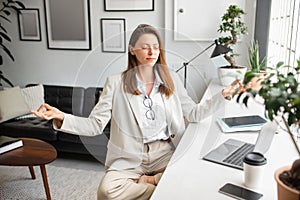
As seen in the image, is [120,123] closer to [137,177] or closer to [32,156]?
[137,177]

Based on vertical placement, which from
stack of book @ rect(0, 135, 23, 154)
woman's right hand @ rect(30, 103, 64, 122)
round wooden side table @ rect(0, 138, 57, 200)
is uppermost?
woman's right hand @ rect(30, 103, 64, 122)

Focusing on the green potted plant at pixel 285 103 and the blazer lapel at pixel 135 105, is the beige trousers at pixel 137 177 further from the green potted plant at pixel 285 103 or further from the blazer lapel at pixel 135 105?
the green potted plant at pixel 285 103

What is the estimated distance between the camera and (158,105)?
1.62 meters

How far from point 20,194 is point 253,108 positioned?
1839mm

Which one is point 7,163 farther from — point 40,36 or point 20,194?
point 40,36

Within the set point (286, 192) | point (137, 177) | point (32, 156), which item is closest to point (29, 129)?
point (32, 156)

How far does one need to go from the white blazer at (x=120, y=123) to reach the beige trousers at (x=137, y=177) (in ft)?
0.11

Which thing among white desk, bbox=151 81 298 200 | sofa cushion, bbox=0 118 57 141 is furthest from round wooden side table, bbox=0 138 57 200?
white desk, bbox=151 81 298 200

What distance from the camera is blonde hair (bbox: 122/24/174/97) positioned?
5.20 feet

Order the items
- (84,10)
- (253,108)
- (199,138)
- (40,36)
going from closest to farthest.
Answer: (199,138)
(253,108)
(84,10)
(40,36)

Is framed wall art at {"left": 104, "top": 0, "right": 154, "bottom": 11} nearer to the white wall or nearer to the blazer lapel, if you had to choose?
the white wall

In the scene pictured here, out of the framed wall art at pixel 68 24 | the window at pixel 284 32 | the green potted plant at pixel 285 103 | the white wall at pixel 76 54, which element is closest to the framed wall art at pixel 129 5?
the white wall at pixel 76 54

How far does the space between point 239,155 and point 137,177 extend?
1.66 ft

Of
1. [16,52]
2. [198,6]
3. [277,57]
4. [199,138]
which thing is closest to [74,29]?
[16,52]
